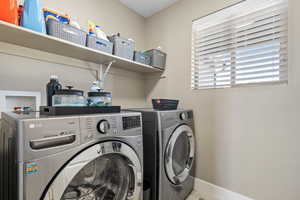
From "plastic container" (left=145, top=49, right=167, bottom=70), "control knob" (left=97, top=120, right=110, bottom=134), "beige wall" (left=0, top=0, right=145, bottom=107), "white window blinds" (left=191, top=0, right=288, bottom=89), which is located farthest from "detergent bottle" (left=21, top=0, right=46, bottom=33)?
"white window blinds" (left=191, top=0, right=288, bottom=89)

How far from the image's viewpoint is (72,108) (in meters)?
0.75

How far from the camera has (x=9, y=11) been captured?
2.84ft

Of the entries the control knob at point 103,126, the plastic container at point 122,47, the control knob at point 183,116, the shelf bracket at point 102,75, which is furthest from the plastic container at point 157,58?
the control knob at point 103,126

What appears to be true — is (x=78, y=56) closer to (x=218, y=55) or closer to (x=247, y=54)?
(x=218, y=55)

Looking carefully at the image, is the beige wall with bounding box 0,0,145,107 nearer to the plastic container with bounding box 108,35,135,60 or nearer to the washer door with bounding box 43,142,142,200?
the plastic container with bounding box 108,35,135,60

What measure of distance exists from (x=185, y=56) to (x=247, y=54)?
643mm

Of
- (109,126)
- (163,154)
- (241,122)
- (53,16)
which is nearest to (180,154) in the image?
(163,154)

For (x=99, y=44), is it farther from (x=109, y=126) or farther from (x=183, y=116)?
(x=183, y=116)

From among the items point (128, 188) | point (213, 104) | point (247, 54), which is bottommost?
point (128, 188)

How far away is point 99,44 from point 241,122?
5.05 feet

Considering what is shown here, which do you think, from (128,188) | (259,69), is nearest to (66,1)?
(128,188)

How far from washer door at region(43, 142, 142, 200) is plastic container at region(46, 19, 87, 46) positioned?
0.91m

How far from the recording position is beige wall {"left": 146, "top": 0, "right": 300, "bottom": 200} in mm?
1103

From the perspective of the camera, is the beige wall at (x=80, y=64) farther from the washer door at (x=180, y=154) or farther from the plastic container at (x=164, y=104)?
the washer door at (x=180, y=154)
